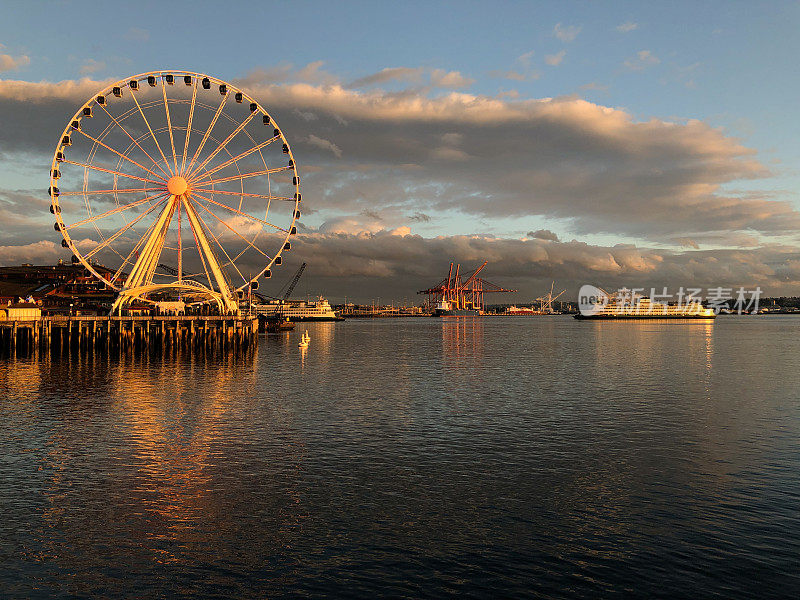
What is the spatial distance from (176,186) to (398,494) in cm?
6170

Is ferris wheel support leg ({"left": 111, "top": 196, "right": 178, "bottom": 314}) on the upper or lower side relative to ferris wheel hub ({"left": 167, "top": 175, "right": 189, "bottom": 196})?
lower

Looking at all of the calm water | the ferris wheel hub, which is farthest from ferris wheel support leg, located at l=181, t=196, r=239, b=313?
the calm water

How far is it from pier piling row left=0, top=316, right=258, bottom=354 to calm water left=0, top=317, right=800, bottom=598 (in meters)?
41.9

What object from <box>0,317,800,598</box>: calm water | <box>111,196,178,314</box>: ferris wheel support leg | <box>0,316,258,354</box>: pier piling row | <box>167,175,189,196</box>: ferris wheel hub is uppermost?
<box>167,175,189,196</box>: ferris wheel hub

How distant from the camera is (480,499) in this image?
71.3ft

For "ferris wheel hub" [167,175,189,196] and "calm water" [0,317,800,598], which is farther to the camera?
"ferris wheel hub" [167,175,189,196]

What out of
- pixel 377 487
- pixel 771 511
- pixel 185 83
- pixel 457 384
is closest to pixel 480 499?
pixel 377 487

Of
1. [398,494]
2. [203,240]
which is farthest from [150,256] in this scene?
[398,494]

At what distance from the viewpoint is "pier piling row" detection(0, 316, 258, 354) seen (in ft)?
278

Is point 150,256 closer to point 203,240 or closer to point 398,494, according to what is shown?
point 203,240

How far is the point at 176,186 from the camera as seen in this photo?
74.1 m

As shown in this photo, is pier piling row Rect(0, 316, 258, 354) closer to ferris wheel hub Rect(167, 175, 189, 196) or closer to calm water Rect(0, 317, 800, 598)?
ferris wheel hub Rect(167, 175, 189, 196)

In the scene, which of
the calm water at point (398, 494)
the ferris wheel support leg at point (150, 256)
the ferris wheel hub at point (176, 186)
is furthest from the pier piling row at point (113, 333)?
the calm water at point (398, 494)

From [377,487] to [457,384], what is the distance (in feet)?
105
